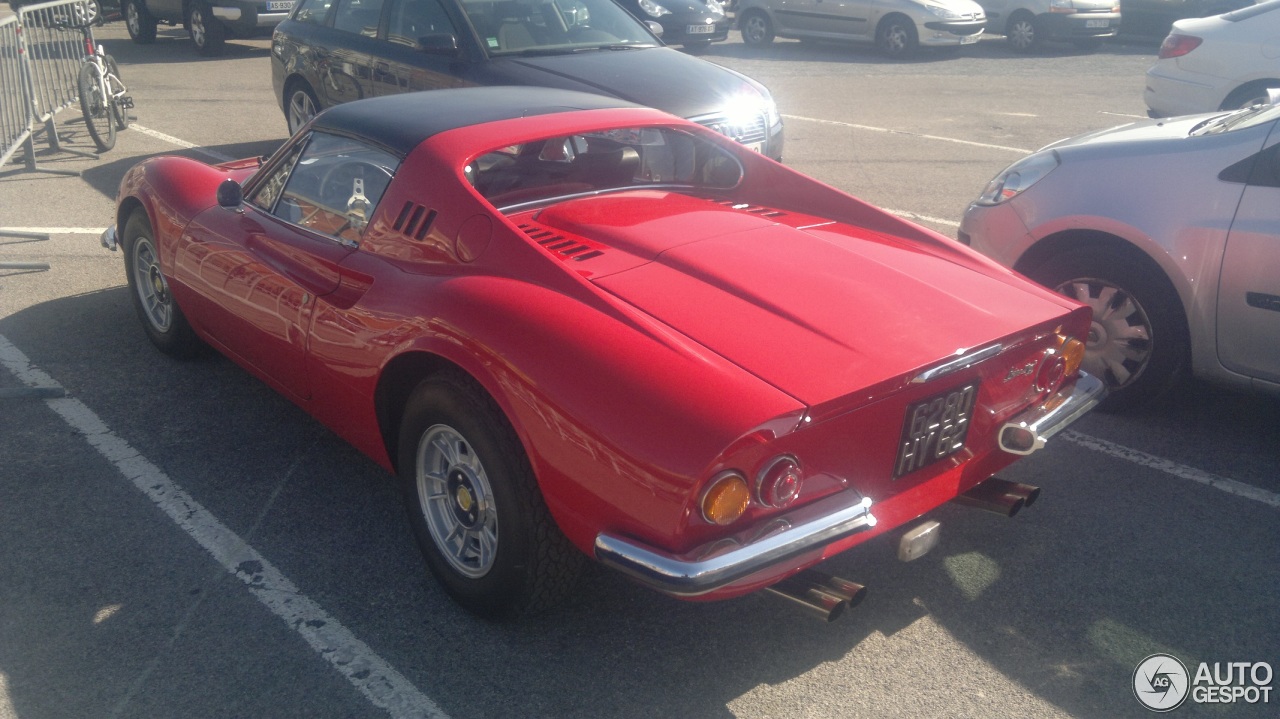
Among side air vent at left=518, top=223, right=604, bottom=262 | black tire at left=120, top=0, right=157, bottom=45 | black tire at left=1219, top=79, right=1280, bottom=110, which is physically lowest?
black tire at left=120, top=0, right=157, bottom=45

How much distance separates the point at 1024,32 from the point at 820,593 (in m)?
16.8

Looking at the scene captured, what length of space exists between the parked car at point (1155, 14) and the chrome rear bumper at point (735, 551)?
60.0ft

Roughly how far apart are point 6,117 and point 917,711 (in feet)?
25.4

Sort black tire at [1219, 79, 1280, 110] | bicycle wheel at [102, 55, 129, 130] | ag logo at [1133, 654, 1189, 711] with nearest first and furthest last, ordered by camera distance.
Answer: ag logo at [1133, 654, 1189, 711] < black tire at [1219, 79, 1280, 110] < bicycle wheel at [102, 55, 129, 130]

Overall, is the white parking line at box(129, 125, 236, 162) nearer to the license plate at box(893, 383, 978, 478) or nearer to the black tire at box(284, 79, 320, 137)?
the black tire at box(284, 79, 320, 137)

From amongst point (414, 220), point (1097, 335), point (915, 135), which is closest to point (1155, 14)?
point (915, 135)

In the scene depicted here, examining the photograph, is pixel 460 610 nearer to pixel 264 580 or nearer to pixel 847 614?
pixel 264 580

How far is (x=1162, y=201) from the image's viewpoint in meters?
4.50

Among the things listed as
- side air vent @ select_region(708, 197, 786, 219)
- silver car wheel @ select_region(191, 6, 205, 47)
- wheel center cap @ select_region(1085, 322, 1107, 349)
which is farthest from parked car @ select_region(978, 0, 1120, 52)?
side air vent @ select_region(708, 197, 786, 219)

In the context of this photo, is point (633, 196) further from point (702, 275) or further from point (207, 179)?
point (207, 179)

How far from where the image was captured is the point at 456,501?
11.0ft

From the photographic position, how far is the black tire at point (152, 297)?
5.14 meters

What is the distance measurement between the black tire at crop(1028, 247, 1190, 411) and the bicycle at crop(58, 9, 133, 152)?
816 centimetres

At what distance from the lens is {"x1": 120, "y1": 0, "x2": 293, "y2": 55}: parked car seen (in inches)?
603
